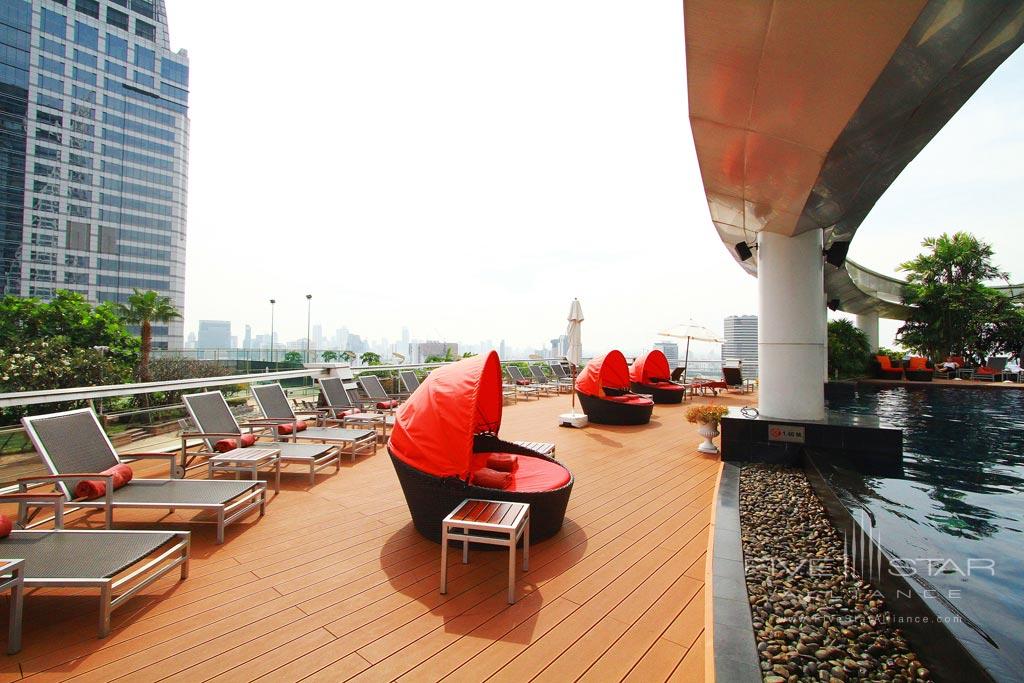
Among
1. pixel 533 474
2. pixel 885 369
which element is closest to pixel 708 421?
pixel 533 474

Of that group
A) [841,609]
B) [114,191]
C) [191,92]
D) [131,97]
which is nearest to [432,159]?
[841,609]

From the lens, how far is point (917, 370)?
17.5m

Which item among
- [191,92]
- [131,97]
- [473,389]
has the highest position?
[191,92]

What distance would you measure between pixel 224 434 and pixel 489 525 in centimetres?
351

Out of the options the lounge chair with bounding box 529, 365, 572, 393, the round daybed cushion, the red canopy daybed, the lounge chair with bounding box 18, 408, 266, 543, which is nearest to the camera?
the lounge chair with bounding box 18, 408, 266, 543

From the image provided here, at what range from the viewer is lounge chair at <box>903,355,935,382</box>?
17.5 m

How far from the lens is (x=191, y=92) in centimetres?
8656

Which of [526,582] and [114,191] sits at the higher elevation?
[114,191]

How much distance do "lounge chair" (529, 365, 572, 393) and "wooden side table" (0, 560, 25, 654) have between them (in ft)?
37.8

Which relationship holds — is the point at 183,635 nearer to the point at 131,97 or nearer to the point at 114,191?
the point at 114,191

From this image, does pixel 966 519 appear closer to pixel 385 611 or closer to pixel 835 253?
pixel 835 253

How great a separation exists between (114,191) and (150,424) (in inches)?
3762

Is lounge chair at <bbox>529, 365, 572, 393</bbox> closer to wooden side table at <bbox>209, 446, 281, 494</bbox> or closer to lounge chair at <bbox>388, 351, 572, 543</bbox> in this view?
wooden side table at <bbox>209, 446, 281, 494</bbox>

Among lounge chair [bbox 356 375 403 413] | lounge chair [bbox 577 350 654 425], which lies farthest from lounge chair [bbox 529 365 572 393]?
lounge chair [bbox 356 375 403 413]
